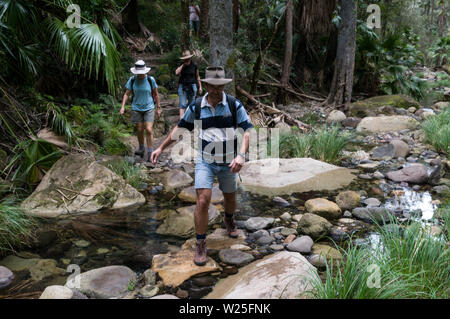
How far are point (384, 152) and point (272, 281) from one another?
231 inches

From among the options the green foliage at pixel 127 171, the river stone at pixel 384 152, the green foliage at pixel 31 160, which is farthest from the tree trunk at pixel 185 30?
the green foliage at pixel 31 160

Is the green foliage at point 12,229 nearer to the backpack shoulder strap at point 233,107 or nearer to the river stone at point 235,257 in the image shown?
the river stone at point 235,257

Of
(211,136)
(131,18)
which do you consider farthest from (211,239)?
(131,18)

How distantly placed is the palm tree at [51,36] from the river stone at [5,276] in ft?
9.04

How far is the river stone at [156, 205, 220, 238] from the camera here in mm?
4554

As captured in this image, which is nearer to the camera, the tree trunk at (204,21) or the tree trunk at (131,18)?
the tree trunk at (204,21)

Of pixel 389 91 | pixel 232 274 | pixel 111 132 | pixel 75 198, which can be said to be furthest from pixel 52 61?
pixel 389 91

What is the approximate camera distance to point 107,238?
437cm

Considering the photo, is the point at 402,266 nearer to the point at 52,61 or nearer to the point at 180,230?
the point at 180,230

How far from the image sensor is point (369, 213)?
15.2 ft

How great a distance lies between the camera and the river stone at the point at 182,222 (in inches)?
179

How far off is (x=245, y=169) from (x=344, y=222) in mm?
2454

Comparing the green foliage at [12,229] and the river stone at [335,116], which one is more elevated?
the river stone at [335,116]

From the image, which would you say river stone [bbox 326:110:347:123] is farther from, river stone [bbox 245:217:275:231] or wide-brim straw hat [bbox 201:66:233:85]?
wide-brim straw hat [bbox 201:66:233:85]
